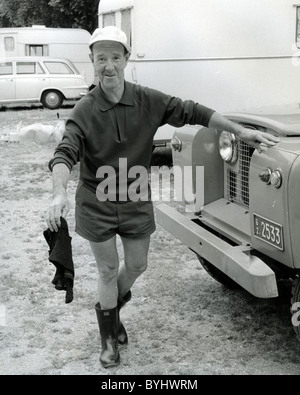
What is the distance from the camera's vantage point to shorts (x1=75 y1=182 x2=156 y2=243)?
3.30 metres

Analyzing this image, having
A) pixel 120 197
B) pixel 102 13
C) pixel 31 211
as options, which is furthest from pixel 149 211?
pixel 102 13

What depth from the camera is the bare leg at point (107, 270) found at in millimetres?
3346

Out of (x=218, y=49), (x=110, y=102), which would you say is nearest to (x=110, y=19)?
(x=218, y=49)

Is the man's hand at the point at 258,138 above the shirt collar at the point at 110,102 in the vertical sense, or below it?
below

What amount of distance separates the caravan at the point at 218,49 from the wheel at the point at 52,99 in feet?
36.4

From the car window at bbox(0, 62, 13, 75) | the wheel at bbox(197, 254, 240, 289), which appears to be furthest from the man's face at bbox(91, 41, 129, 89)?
the car window at bbox(0, 62, 13, 75)

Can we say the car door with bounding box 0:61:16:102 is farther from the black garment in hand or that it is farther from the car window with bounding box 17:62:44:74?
the black garment in hand

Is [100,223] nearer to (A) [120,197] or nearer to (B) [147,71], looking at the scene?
(A) [120,197]

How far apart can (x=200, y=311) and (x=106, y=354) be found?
985 millimetres

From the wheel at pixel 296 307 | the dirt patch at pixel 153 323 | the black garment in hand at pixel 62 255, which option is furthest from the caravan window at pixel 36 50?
the black garment in hand at pixel 62 255

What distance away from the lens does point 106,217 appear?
331 cm

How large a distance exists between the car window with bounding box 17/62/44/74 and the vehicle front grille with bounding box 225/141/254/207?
55.4 feet

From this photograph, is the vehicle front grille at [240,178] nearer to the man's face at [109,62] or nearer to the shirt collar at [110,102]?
the shirt collar at [110,102]
